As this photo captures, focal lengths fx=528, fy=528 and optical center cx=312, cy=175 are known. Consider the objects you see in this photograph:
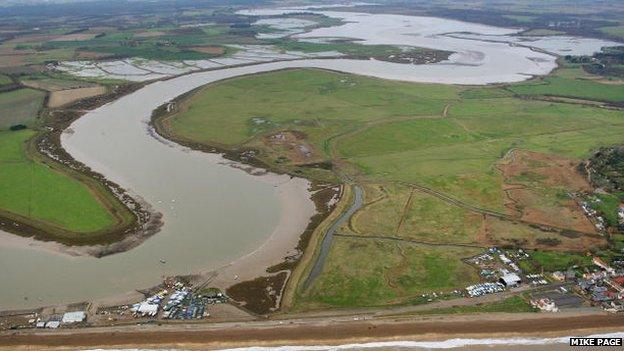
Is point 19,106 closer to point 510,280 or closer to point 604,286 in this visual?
point 510,280

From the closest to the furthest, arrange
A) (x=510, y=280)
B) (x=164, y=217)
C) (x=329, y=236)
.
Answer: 1. (x=510, y=280)
2. (x=329, y=236)
3. (x=164, y=217)

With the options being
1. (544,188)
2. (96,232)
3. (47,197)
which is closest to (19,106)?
(47,197)

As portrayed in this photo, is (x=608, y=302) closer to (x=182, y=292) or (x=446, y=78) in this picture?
(x=182, y=292)

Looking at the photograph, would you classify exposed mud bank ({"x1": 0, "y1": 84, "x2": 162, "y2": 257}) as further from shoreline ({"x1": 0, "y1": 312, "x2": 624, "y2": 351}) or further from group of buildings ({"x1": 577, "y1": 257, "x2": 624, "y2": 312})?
group of buildings ({"x1": 577, "y1": 257, "x2": 624, "y2": 312})

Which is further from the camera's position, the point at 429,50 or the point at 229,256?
the point at 429,50

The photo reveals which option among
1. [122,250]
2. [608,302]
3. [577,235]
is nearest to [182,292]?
[122,250]

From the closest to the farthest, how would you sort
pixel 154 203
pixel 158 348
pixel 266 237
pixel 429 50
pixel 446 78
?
1. pixel 158 348
2. pixel 266 237
3. pixel 154 203
4. pixel 446 78
5. pixel 429 50

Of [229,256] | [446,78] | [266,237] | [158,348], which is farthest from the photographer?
[446,78]

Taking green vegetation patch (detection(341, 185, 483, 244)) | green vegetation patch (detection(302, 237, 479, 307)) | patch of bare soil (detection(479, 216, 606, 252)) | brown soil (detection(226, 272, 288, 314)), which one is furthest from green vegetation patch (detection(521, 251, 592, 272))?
brown soil (detection(226, 272, 288, 314))
